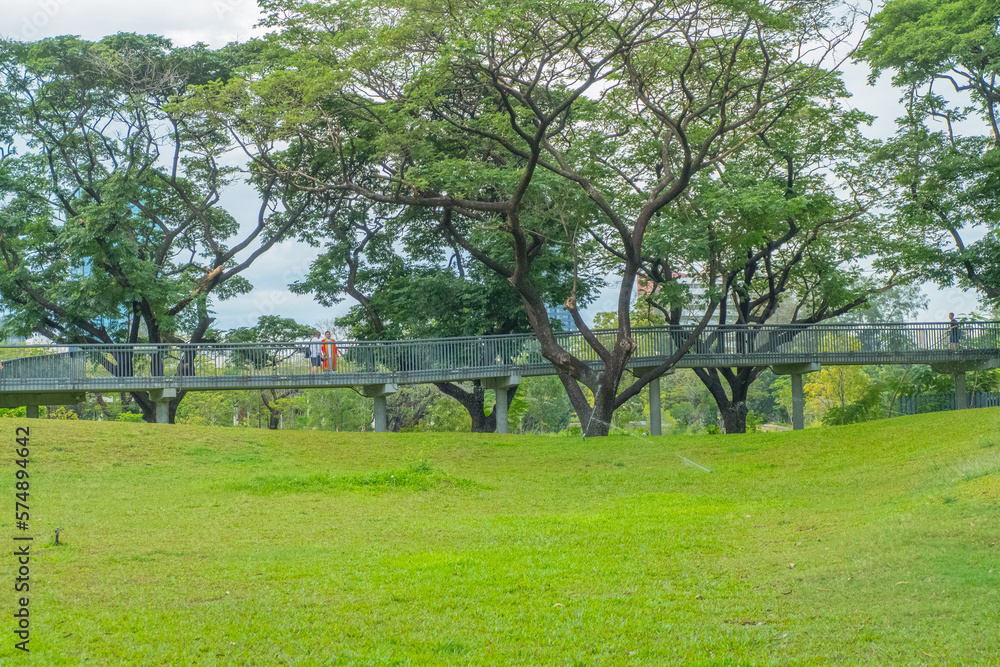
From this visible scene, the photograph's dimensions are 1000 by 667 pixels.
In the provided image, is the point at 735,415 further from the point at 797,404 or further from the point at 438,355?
the point at 438,355

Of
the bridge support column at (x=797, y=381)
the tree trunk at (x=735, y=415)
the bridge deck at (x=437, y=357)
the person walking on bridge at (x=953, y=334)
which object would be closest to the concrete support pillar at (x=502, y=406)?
the bridge deck at (x=437, y=357)

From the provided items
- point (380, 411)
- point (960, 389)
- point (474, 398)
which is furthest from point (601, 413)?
point (960, 389)

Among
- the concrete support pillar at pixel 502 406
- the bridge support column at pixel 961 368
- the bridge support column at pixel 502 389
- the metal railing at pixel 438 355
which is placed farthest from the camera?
the bridge support column at pixel 961 368

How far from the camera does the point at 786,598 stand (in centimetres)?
672

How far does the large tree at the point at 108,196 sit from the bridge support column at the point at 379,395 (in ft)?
20.1

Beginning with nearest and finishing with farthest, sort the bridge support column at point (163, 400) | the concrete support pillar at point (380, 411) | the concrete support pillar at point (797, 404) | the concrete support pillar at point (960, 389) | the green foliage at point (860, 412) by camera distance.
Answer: the bridge support column at point (163, 400) → the concrete support pillar at point (380, 411) → the concrete support pillar at point (797, 404) → the concrete support pillar at point (960, 389) → the green foliage at point (860, 412)

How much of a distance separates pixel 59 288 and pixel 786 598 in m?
25.3

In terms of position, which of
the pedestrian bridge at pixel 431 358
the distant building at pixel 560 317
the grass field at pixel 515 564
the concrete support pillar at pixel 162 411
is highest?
the distant building at pixel 560 317

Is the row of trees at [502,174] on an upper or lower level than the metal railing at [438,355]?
upper

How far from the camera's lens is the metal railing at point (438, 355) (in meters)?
23.4

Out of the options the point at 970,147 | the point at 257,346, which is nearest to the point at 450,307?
the point at 257,346

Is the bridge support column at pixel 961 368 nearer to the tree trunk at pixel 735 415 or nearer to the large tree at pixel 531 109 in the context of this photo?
the tree trunk at pixel 735 415

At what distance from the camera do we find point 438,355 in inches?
1006

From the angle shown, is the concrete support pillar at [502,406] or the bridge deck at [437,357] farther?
the concrete support pillar at [502,406]
